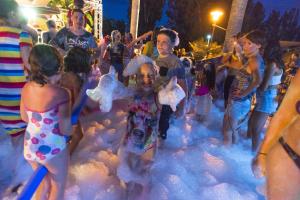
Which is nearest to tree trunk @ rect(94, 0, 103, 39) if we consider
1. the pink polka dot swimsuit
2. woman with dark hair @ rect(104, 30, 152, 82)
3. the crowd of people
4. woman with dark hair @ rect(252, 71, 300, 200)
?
woman with dark hair @ rect(104, 30, 152, 82)

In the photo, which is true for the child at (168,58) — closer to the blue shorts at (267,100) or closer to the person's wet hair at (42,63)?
the blue shorts at (267,100)

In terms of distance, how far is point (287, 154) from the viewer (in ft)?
3.98

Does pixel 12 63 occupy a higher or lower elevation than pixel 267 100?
higher

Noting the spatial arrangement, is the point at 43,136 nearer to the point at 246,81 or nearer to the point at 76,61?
the point at 76,61

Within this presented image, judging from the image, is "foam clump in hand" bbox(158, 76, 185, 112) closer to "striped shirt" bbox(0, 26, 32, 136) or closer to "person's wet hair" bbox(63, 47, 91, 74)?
"person's wet hair" bbox(63, 47, 91, 74)

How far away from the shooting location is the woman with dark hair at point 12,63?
2.13m

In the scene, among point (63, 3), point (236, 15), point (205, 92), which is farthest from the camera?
point (63, 3)

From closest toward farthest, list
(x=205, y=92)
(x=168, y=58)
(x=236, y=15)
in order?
(x=168, y=58) → (x=205, y=92) → (x=236, y=15)

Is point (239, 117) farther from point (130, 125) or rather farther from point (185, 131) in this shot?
→ point (130, 125)

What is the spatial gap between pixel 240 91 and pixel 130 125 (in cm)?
150

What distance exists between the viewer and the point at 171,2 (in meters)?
25.2

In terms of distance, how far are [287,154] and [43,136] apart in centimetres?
158

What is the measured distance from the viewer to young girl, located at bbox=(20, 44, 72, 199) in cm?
172

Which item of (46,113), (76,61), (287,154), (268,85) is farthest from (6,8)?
(268,85)
